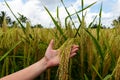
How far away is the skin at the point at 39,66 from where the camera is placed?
1.73 metres

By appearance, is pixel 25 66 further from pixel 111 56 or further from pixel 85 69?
pixel 111 56

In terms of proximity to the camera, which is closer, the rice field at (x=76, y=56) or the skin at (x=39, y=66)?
the rice field at (x=76, y=56)

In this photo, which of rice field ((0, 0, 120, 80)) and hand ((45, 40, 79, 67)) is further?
hand ((45, 40, 79, 67))

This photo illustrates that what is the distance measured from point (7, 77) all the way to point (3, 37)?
0.31 metres

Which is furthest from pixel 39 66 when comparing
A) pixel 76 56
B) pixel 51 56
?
pixel 76 56

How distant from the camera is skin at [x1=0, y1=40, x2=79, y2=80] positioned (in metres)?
1.73

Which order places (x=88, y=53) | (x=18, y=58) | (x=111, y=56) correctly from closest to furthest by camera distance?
1. (x=111, y=56)
2. (x=88, y=53)
3. (x=18, y=58)

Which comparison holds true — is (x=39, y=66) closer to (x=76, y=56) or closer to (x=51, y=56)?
(x=51, y=56)

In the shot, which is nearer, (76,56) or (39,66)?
(76,56)

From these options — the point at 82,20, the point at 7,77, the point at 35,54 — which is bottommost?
the point at 7,77

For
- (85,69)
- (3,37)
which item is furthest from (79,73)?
(3,37)

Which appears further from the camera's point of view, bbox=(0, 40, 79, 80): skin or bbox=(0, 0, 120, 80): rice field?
bbox=(0, 40, 79, 80): skin

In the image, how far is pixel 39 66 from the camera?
1812 mm

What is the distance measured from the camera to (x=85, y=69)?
1659mm
